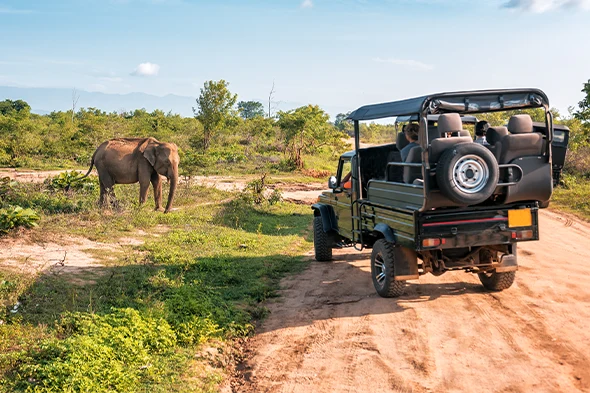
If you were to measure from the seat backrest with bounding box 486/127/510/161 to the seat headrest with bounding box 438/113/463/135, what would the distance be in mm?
589

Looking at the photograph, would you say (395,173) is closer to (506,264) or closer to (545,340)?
(506,264)

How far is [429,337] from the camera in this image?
21.1 ft

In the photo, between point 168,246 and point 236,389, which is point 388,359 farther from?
point 168,246

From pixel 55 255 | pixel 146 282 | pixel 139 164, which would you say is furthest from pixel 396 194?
pixel 139 164

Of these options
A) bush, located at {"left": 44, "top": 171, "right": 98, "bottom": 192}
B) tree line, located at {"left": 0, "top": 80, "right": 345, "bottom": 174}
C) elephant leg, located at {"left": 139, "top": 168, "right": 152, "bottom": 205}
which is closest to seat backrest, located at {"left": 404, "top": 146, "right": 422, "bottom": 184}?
elephant leg, located at {"left": 139, "top": 168, "right": 152, "bottom": 205}

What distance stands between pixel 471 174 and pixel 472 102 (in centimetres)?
104

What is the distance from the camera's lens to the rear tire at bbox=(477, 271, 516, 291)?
798cm

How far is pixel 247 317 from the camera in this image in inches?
292

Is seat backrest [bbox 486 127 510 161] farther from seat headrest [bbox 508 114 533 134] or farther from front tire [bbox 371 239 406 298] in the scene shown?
front tire [bbox 371 239 406 298]

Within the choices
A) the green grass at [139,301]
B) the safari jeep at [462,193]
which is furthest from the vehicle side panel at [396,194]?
the green grass at [139,301]

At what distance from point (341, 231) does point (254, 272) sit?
5.35 ft

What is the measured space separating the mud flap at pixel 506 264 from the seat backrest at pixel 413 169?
1558 mm

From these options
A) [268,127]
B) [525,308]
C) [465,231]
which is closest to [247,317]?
[465,231]

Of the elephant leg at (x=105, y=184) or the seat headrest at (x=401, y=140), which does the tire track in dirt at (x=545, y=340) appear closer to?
the seat headrest at (x=401, y=140)
